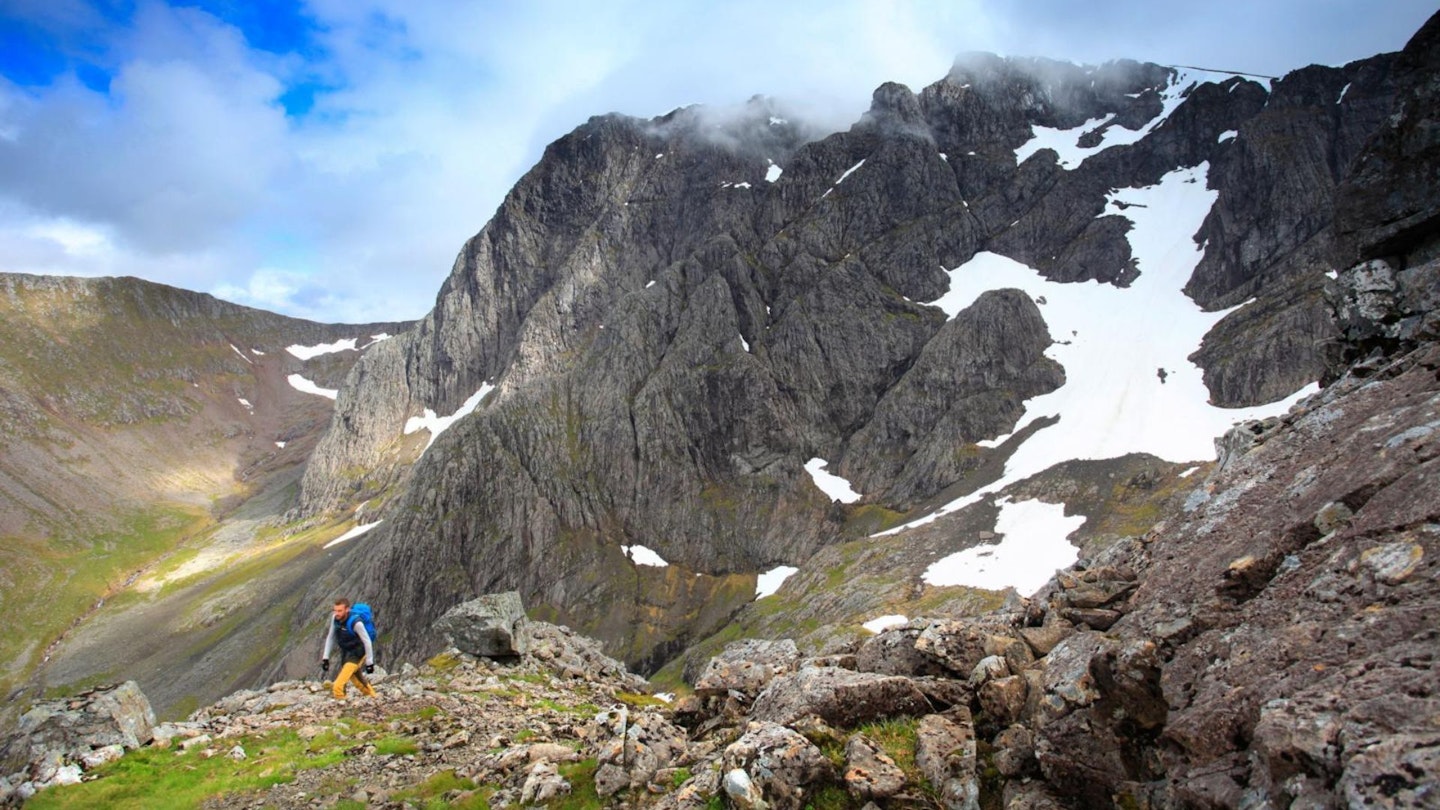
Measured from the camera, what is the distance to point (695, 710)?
1759cm

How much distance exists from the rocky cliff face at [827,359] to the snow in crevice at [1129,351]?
3669 millimetres

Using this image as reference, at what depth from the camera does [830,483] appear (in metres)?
142

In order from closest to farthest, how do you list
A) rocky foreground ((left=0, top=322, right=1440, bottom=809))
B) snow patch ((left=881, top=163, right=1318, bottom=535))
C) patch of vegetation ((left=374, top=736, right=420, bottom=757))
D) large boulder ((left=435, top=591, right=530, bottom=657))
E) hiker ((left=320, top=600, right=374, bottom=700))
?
rocky foreground ((left=0, top=322, right=1440, bottom=809))
patch of vegetation ((left=374, top=736, right=420, bottom=757))
hiker ((left=320, top=600, right=374, bottom=700))
large boulder ((left=435, top=591, right=530, bottom=657))
snow patch ((left=881, top=163, right=1318, bottom=535))

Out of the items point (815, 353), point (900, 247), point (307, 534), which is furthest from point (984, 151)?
point (307, 534)

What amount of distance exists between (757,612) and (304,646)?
269 ft

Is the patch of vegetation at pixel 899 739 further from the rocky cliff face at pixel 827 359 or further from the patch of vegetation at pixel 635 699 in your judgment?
the rocky cliff face at pixel 827 359

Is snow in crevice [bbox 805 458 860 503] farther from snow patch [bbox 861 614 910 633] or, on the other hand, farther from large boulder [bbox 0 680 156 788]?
large boulder [bbox 0 680 156 788]

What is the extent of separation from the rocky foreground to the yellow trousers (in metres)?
4.95

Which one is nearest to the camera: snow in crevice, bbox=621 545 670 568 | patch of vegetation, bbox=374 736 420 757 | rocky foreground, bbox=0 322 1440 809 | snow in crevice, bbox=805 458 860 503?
rocky foreground, bbox=0 322 1440 809

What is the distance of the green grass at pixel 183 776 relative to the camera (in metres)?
14.8

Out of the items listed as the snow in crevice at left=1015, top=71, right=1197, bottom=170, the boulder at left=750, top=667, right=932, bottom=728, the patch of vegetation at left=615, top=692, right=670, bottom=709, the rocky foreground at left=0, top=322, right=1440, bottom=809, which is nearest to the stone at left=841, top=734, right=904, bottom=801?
the rocky foreground at left=0, top=322, right=1440, bottom=809

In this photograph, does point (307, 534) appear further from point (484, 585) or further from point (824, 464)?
point (824, 464)

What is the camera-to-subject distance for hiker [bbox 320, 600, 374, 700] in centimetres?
2269

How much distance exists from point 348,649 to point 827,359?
138887mm
